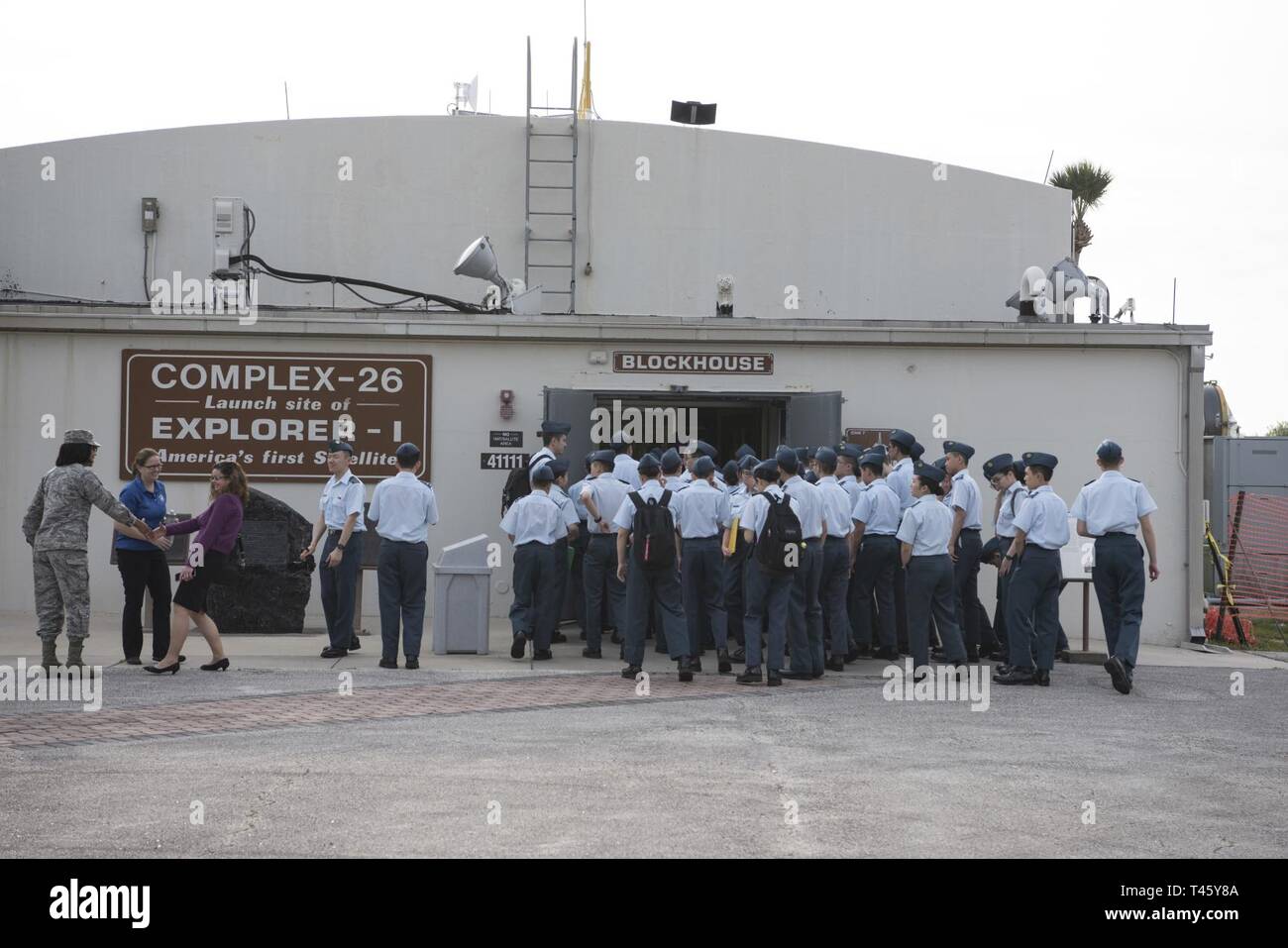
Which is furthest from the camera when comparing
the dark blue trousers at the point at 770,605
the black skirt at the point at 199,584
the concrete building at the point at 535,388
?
the concrete building at the point at 535,388

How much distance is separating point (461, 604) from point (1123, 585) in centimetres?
614

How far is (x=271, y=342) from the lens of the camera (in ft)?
56.1

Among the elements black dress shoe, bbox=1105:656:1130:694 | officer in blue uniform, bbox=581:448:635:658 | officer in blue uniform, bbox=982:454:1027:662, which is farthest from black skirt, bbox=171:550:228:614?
black dress shoe, bbox=1105:656:1130:694

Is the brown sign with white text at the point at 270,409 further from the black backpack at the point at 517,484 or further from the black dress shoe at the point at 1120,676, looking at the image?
the black dress shoe at the point at 1120,676

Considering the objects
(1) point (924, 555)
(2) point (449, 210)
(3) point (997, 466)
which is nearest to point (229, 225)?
(2) point (449, 210)

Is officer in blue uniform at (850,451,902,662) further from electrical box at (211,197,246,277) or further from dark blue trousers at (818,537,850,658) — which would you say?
electrical box at (211,197,246,277)

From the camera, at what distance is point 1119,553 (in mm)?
12352

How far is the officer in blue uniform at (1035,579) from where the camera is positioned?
40.9 feet

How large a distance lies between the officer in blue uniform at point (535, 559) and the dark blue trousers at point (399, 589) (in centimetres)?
100

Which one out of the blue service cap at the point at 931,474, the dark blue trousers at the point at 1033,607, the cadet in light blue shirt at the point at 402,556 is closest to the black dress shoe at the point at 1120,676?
the dark blue trousers at the point at 1033,607

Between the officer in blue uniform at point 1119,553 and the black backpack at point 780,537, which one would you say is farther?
the officer in blue uniform at point 1119,553

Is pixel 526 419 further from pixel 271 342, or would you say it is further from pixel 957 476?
pixel 957 476

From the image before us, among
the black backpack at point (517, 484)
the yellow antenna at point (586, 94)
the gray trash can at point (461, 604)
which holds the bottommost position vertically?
the gray trash can at point (461, 604)

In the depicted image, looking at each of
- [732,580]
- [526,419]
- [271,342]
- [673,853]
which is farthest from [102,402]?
[673,853]
